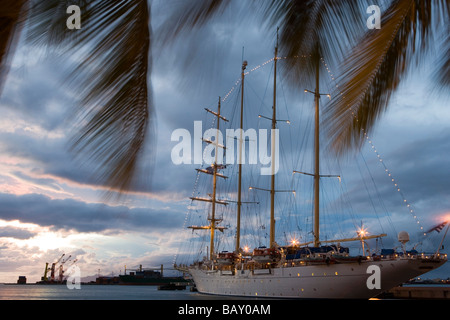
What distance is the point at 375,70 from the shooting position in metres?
3.16

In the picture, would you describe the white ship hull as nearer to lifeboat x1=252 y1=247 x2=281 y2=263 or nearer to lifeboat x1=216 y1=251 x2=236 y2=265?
lifeboat x1=252 y1=247 x2=281 y2=263

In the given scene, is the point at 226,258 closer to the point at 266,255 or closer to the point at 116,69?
the point at 266,255

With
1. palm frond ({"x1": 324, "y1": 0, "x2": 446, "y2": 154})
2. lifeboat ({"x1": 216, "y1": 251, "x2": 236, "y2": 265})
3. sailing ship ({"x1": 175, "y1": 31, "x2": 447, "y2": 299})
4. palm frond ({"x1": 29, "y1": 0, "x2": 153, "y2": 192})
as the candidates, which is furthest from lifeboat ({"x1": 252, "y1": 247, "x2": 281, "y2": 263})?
palm frond ({"x1": 29, "y1": 0, "x2": 153, "y2": 192})

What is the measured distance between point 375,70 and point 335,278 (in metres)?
24.3

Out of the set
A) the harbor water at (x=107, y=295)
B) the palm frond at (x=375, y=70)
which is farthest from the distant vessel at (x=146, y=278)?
the palm frond at (x=375, y=70)

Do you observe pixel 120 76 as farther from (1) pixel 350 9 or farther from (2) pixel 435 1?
(2) pixel 435 1

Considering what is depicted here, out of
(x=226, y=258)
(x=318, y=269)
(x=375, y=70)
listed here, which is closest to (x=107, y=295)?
(x=226, y=258)

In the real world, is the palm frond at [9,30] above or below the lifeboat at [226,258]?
above

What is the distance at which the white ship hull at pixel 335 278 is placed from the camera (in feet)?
78.3

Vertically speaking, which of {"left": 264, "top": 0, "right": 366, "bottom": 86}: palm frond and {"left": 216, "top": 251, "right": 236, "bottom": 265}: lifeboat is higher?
{"left": 264, "top": 0, "right": 366, "bottom": 86}: palm frond

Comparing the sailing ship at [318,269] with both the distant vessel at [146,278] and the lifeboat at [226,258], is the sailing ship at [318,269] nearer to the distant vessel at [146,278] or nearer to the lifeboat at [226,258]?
the lifeboat at [226,258]

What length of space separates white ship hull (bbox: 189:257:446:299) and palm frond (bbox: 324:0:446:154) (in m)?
23.1

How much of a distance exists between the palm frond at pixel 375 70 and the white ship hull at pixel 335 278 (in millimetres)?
23071

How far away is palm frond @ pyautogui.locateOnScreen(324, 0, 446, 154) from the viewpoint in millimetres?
2988
